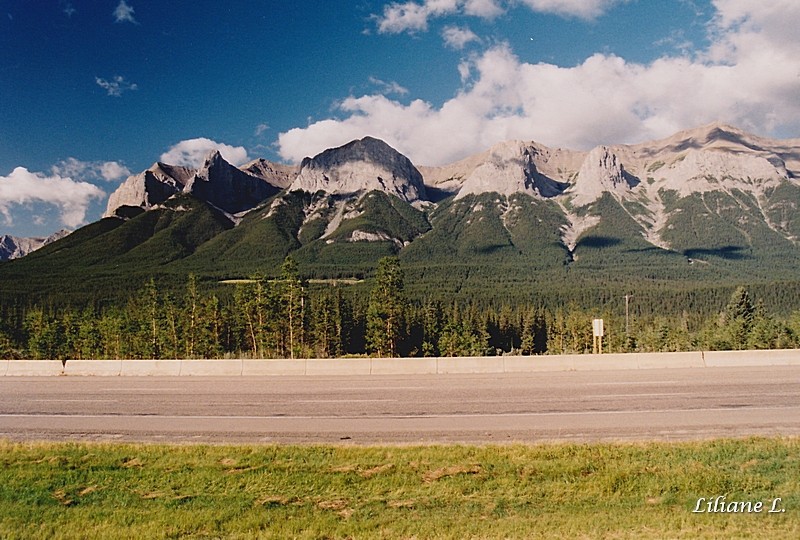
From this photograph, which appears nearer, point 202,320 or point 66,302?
point 202,320

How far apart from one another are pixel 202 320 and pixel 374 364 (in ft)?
155

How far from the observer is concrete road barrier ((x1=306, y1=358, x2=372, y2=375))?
27478mm

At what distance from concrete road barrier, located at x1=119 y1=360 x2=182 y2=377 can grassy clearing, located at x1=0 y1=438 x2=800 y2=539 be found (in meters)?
17.5

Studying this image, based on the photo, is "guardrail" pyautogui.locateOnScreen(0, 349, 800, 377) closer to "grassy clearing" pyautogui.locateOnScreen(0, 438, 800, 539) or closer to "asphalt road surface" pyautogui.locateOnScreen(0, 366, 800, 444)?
"asphalt road surface" pyautogui.locateOnScreen(0, 366, 800, 444)

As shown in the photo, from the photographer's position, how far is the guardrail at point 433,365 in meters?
26.6

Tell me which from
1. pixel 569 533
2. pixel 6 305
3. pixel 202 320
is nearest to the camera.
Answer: pixel 569 533

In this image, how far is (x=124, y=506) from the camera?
9031mm

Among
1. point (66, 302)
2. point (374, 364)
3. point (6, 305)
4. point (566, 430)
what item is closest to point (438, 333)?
point (374, 364)

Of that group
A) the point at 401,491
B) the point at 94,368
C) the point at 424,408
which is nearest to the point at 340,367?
the point at 424,408

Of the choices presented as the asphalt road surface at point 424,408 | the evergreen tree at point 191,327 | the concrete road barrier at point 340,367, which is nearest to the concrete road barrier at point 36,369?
the asphalt road surface at point 424,408

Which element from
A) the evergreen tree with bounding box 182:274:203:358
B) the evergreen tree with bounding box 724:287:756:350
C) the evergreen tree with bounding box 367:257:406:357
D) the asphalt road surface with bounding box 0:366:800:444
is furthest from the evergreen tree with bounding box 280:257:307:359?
the evergreen tree with bounding box 724:287:756:350

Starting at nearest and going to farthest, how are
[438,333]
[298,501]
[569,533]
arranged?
[569,533] → [298,501] → [438,333]

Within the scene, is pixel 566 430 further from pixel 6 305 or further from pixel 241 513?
pixel 6 305

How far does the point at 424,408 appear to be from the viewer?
16922mm
